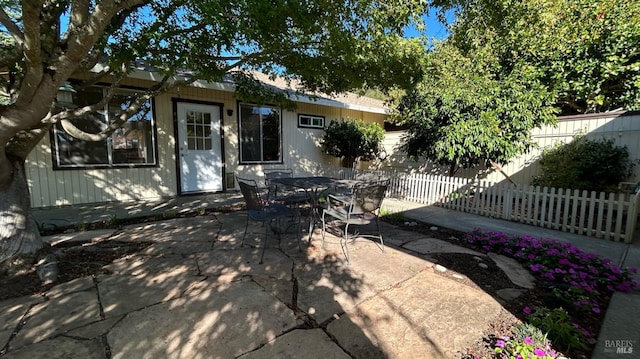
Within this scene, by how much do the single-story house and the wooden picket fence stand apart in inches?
127

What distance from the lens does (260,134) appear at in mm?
8039

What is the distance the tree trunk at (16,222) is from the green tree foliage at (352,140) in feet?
23.0

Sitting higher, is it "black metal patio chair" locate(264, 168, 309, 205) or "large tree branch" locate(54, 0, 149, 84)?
"large tree branch" locate(54, 0, 149, 84)

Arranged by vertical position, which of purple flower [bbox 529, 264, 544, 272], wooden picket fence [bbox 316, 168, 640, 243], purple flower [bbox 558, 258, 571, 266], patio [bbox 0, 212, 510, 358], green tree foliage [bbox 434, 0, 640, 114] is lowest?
patio [bbox 0, 212, 510, 358]

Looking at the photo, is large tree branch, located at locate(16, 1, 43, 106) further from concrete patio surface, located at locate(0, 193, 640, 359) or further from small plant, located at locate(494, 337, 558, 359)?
small plant, located at locate(494, 337, 558, 359)

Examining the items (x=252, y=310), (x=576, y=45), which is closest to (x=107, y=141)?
(x=252, y=310)

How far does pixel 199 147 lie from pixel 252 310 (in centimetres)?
564

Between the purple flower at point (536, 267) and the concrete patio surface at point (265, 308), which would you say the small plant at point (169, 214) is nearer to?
the concrete patio surface at point (265, 308)

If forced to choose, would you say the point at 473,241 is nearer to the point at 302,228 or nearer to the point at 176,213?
the point at 302,228

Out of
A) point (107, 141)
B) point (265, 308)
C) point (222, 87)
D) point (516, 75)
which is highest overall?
point (516, 75)

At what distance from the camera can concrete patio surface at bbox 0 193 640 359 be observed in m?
1.79

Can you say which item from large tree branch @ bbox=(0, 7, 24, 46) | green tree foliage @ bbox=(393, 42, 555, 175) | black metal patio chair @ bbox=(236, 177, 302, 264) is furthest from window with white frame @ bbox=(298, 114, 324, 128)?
large tree branch @ bbox=(0, 7, 24, 46)

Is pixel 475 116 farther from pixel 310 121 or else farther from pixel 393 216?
pixel 310 121

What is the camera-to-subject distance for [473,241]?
381 cm
